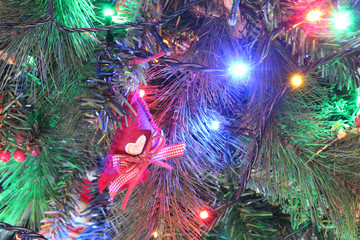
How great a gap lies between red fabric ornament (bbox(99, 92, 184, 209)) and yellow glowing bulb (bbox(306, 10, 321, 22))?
0.85ft

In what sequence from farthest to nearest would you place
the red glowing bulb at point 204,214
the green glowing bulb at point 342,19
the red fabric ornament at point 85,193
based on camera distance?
the red fabric ornament at point 85,193, the red glowing bulb at point 204,214, the green glowing bulb at point 342,19

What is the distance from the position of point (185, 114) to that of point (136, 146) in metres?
0.13

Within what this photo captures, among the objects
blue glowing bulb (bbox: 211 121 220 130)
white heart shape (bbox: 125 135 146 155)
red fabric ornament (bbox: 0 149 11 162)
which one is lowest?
red fabric ornament (bbox: 0 149 11 162)

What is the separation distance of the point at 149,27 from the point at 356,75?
36 centimetres

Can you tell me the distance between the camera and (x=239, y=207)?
1.88 feet

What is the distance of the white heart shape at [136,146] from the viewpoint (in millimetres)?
418

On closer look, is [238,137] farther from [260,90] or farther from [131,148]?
[131,148]

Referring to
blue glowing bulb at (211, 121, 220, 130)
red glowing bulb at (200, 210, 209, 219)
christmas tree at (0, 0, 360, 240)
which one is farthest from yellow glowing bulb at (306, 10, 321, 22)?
red glowing bulb at (200, 210, 209, 219)

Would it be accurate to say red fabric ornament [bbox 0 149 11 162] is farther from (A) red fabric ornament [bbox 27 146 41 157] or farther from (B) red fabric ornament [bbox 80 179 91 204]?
(B) red fabric ornament [bbox 80 179 91 204]

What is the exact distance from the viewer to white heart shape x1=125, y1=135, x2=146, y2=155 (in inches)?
16.5

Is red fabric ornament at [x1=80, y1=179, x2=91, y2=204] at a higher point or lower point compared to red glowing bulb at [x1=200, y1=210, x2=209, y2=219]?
higher

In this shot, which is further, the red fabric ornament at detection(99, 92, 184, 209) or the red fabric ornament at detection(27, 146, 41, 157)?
the red fabric ornament at detection(27, 146, 41, 157)

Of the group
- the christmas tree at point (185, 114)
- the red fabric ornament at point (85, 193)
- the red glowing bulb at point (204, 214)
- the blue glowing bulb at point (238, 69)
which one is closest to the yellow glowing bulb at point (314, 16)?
the christmas tree at point (185, 114)

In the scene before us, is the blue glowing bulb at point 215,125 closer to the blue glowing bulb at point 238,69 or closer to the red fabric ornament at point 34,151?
the blue glowing bulb at point 238,69
